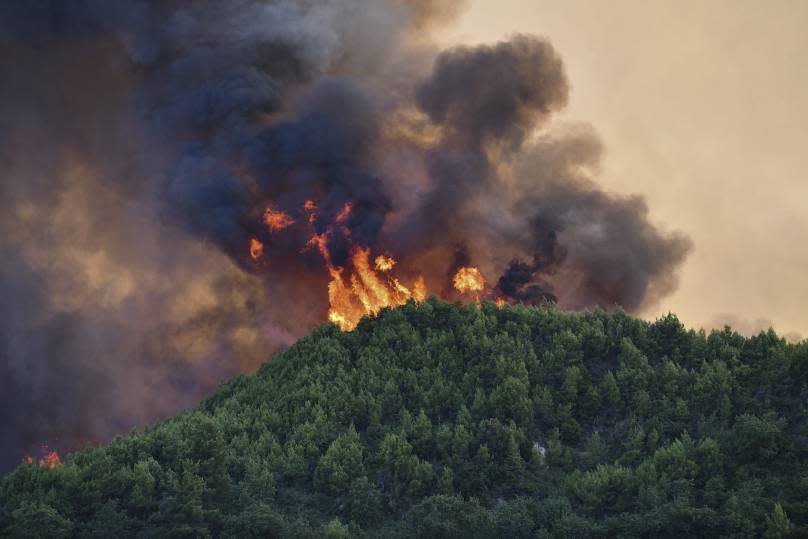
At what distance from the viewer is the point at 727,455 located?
7794 centimetres

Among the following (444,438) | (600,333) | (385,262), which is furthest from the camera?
(385,262)

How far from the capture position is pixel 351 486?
7969 centimetres

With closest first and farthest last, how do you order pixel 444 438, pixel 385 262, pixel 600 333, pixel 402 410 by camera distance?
1. pixel 444 438
2. pixel 402 410
3. pixel 600 333
4. pixel 385 262

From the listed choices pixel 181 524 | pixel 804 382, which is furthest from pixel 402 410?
pixel 804 382

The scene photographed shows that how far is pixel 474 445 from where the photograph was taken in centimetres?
8581

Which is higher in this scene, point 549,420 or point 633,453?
point 549,420

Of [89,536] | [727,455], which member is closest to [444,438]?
[727,455]

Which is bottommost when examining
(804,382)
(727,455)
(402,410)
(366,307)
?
(727,455)

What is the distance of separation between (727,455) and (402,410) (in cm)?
3498

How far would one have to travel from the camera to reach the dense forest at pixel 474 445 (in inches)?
2862

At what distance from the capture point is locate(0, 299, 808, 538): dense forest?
238 ft

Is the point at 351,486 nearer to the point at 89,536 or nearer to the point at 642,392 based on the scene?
the point at 89,536

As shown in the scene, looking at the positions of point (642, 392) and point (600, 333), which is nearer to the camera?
point (642, 392)

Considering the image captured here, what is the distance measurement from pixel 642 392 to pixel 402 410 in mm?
27103
